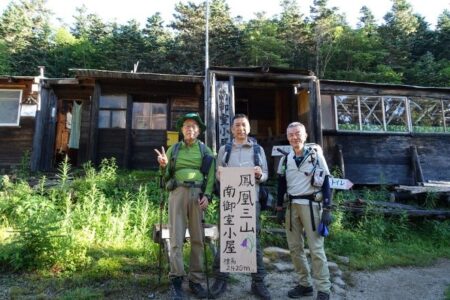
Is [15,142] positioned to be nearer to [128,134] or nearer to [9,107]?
[9,107]

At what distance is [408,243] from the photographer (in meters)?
7.41

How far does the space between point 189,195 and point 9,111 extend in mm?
11167

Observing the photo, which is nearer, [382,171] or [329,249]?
[329,249]

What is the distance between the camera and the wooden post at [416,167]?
11120 mm

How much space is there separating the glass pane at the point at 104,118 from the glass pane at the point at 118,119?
13 cm

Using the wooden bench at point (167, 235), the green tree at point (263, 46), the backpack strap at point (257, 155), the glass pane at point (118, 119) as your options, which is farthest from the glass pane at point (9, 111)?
the green tree at point (263, 46)

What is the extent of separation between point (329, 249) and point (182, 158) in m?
3.83

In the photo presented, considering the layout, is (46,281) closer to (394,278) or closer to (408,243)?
(394,278)

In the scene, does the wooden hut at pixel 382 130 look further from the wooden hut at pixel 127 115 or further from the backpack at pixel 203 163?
the backpack at pixel 203 163

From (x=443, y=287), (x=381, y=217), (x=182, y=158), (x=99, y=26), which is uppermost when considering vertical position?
(x=99, y=26)

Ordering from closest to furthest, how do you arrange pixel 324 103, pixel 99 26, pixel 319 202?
pixel 319 202, pixel 324 103, pixel 99 26

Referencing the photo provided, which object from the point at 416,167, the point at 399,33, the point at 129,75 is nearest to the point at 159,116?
the point at 129,75

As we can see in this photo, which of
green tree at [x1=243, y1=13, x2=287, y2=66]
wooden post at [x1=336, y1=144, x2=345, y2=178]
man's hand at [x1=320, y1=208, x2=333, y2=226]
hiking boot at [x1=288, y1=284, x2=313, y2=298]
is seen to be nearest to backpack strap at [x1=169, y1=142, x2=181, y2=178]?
man's hand at [x1=320, y1=208, x2=333, y2=226]

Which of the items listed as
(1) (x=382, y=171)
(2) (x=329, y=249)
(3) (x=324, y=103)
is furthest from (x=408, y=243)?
(3) (x=324, y=103)
